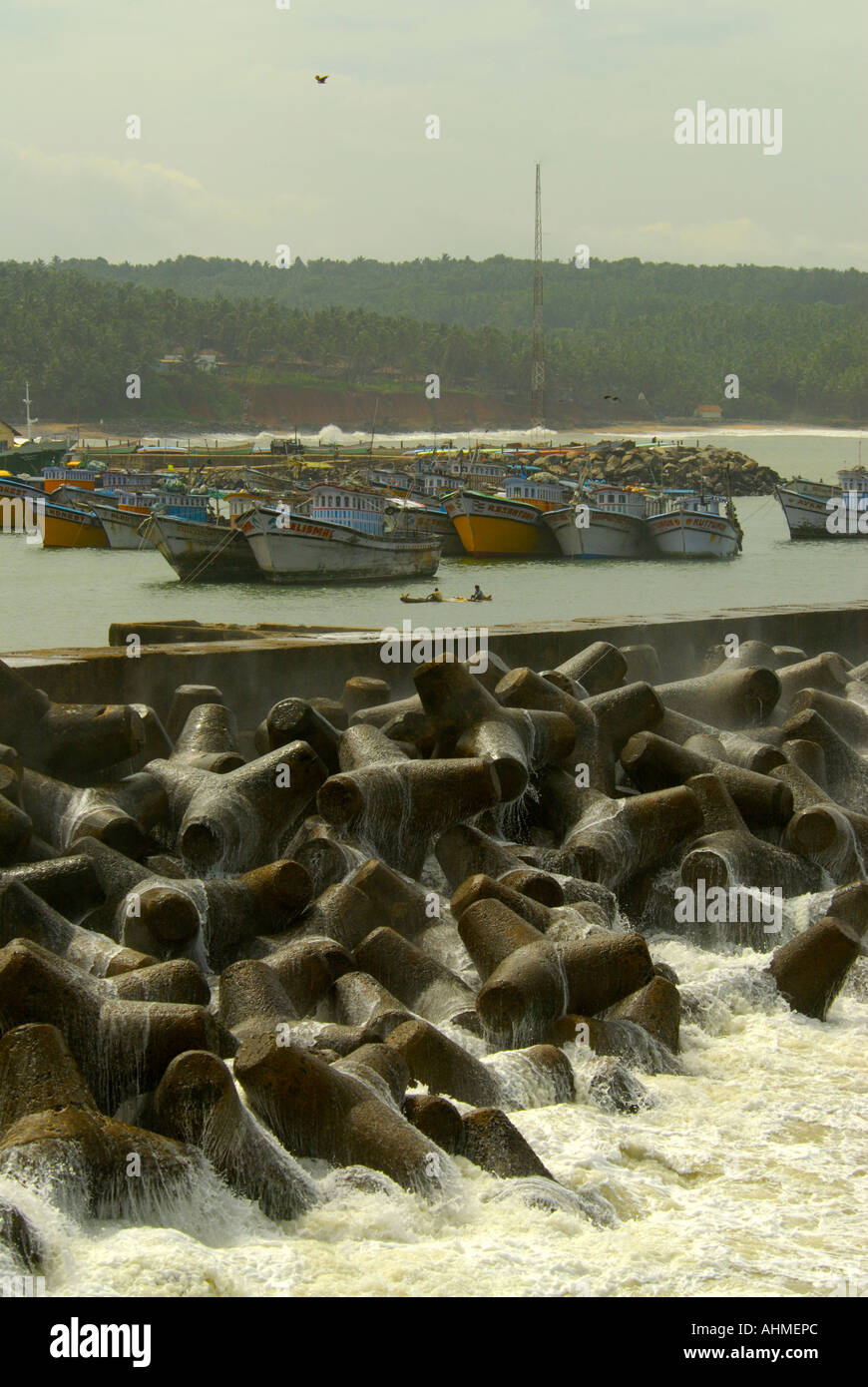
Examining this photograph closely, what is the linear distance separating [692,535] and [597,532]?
3176mm

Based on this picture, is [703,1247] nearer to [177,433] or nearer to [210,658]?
[210,658]

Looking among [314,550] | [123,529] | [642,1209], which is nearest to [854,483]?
[123,529]

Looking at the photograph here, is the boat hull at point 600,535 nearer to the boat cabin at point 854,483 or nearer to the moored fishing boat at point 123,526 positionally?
the moored fishing boat at point 123,526

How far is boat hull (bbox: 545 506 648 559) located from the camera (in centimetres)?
4809

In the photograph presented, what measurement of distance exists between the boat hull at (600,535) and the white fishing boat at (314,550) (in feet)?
34.9

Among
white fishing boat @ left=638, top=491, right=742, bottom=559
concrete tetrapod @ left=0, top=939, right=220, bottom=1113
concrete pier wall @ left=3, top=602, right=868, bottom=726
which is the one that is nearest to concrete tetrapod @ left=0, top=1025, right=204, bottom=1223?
concrete tetrapod @ left=0, top=939, right=220, bottom=1113

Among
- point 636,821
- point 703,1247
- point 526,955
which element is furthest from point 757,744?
point 703,1247

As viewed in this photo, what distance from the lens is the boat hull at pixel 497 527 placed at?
1863 inches

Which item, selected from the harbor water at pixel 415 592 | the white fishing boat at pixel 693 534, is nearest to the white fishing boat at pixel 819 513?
the harbor water at pixel 415 592

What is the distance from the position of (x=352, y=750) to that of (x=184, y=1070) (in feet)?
11.5

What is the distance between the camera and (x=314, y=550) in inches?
1480

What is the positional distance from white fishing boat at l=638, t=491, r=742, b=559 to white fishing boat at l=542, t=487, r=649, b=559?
1.82ft

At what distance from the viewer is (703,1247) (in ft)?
14.1

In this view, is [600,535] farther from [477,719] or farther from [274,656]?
[477,719]
